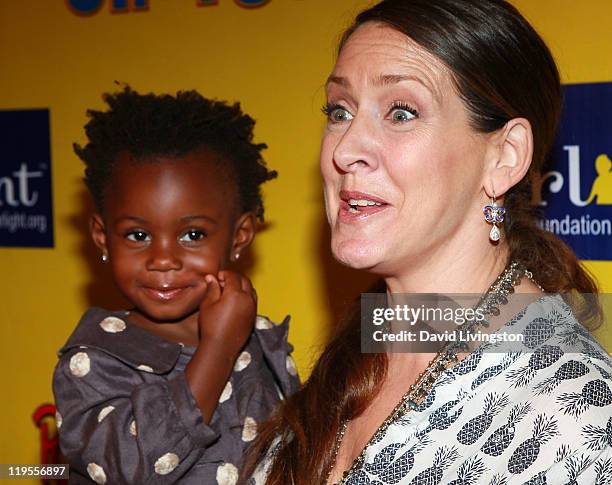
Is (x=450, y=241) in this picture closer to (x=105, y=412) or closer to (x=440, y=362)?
(x=440, y=362)

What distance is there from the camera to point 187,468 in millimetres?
1578

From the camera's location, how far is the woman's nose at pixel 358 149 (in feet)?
4.09

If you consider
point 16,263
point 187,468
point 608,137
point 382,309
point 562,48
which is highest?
point 562,48

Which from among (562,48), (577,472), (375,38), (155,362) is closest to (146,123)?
(155,362)

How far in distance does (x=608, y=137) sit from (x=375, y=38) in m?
0.70

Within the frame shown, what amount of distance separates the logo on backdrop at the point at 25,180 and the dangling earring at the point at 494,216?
4.93ft

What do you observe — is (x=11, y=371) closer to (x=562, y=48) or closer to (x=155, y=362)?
(x=155, y=362)

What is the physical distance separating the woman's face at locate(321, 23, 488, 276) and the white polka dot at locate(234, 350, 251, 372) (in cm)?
57

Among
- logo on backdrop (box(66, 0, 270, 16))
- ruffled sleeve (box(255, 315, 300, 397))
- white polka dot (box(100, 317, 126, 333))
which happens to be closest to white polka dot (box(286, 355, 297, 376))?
ruffled sleeve (box(255, 315, 300, 397))

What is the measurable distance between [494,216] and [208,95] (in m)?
1.10

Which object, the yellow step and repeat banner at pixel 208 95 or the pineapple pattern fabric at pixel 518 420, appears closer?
the pineapple pattern fabric at pixel 518 420

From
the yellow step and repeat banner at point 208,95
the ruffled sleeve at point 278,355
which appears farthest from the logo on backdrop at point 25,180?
the ruffled sleeve at point 278,355

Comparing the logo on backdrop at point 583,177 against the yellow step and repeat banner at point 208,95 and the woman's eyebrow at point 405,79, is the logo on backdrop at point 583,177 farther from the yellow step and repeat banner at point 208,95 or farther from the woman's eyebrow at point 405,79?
the woman's eyebrow at point 405,79

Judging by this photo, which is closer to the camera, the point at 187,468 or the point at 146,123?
the point at 187,468
